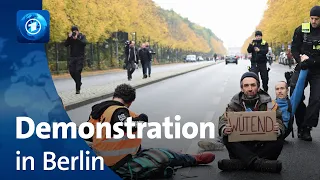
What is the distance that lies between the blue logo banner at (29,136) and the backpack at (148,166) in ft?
0.51

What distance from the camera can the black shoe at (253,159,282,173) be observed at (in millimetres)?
5168

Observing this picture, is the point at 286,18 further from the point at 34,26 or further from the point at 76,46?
the point at 34,26

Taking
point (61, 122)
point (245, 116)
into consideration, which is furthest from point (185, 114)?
point (245, 116)

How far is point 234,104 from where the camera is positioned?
5402 millimetres

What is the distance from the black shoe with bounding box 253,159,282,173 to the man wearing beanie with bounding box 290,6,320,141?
1.86m

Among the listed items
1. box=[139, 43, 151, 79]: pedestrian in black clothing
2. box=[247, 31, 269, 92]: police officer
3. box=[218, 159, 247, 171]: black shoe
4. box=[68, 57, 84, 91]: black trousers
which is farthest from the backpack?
box=[139, 43, 151, 79]: pedestrian in black clothing

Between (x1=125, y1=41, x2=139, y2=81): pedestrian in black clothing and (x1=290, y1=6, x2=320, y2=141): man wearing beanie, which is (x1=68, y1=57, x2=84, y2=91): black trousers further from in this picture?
(x1=290, y1=6, x2=320, y2=141): man wearing beanie

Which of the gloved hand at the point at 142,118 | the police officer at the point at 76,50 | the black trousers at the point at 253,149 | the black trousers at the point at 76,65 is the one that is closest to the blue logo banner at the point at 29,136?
the gloved hand at the point at 142,118

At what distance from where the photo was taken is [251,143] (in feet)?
17.8

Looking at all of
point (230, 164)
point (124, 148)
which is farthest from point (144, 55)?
point (124, 148)

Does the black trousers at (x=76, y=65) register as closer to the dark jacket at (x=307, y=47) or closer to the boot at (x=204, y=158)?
the dark jacket at (x=307, y=47)

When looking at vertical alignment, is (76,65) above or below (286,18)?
below

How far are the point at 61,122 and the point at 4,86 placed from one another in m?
1.08

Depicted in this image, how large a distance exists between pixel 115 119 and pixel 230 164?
4.26 ft
